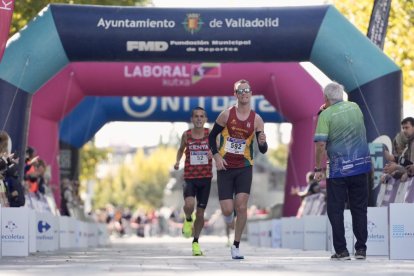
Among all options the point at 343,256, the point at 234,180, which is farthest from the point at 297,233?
the point at 343,256

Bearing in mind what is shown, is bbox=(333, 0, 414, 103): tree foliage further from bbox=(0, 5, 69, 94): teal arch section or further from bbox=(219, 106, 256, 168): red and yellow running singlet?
bbox=(219, 106, 256, 168): red and yellow running singlet

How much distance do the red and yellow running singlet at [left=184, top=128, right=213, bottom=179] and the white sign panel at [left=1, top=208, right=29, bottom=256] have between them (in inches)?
88.7

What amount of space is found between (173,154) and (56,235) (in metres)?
121

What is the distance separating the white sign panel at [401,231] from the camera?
1257cm

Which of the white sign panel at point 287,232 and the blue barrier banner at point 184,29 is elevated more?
the blue barrier banner at point 184,29

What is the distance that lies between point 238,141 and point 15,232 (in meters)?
3.27

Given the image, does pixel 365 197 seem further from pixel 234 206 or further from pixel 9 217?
pixel 9 217

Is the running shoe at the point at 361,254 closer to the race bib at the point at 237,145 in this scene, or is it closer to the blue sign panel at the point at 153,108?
the race bib at the point at 237,145

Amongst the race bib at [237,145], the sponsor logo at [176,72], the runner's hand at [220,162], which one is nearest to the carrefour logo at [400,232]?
the race bib at [237,145]

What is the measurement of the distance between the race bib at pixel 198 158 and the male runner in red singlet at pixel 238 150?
7.44 ft

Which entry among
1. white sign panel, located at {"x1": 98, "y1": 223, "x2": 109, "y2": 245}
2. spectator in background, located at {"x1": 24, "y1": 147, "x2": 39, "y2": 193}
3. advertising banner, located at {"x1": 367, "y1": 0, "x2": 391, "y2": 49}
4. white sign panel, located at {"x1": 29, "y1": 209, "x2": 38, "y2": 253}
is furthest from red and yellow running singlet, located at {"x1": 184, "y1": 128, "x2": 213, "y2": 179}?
white sign panel, located at {"x1": 98, "y1": 223, "x2": 109, "y2": 245}

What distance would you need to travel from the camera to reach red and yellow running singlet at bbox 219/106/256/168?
12.9 metres

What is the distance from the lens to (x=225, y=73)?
24.3 meters

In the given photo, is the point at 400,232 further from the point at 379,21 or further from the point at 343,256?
the point at 379,21
